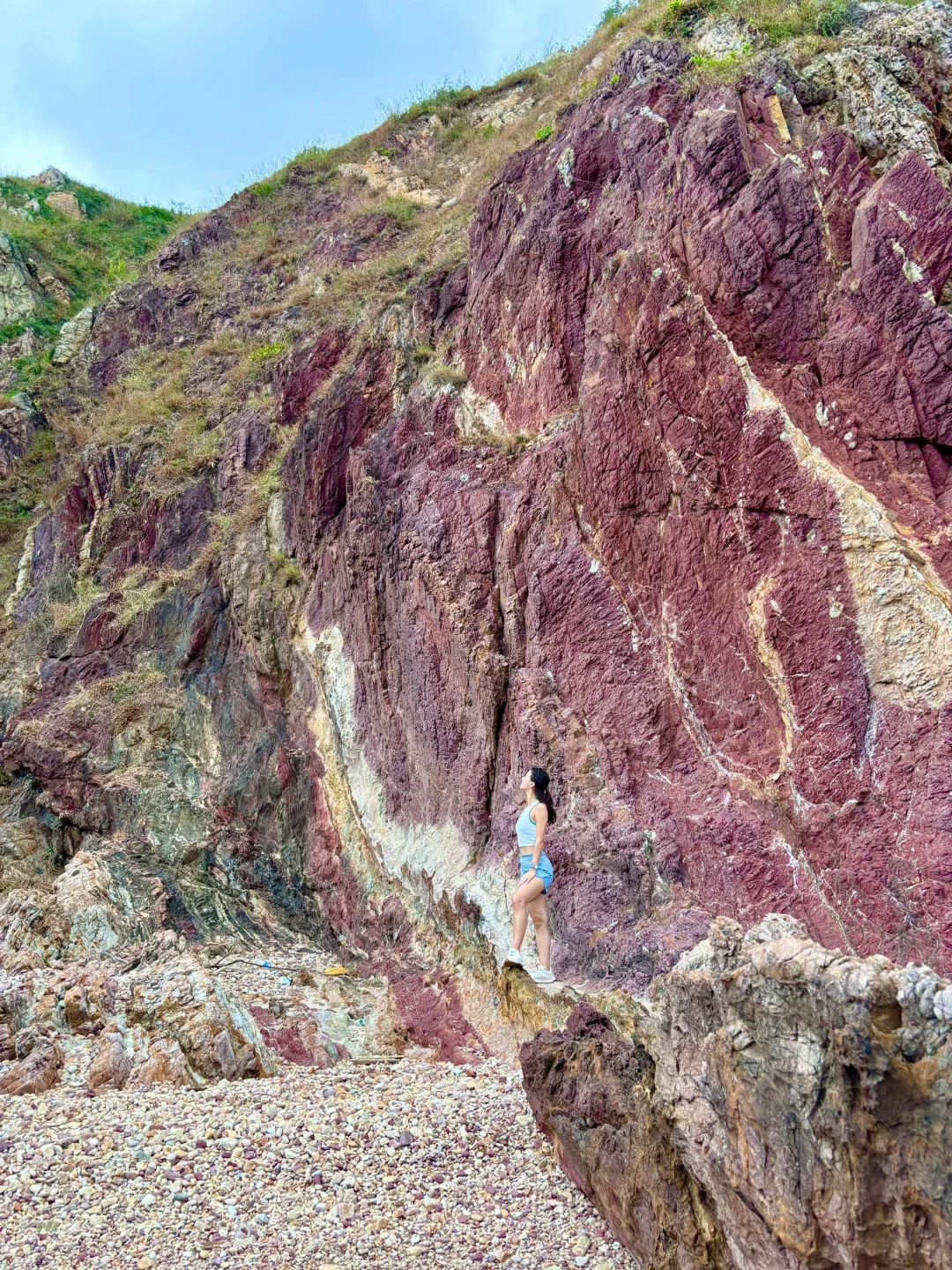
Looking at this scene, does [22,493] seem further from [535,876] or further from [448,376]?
[535,876]

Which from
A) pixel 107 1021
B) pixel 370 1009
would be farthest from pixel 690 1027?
pixel 107 1021

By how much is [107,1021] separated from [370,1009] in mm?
2394

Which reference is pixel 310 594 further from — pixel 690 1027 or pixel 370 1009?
pixel 690 1027

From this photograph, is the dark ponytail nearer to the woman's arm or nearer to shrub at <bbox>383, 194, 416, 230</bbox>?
the woman's arm

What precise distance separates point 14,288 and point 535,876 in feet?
98.4

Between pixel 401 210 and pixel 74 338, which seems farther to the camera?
pixel 74 338

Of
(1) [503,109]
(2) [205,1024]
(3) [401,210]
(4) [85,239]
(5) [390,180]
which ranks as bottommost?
(2) [205,1024]

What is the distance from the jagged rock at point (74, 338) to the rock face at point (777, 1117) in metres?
24.2

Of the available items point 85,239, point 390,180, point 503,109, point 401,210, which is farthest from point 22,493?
point 85,239

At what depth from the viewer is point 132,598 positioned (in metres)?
14.8

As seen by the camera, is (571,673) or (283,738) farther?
(283,738)

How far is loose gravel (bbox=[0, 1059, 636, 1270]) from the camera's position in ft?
14.1

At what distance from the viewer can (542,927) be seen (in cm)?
692

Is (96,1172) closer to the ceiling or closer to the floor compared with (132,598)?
closer to the floor
